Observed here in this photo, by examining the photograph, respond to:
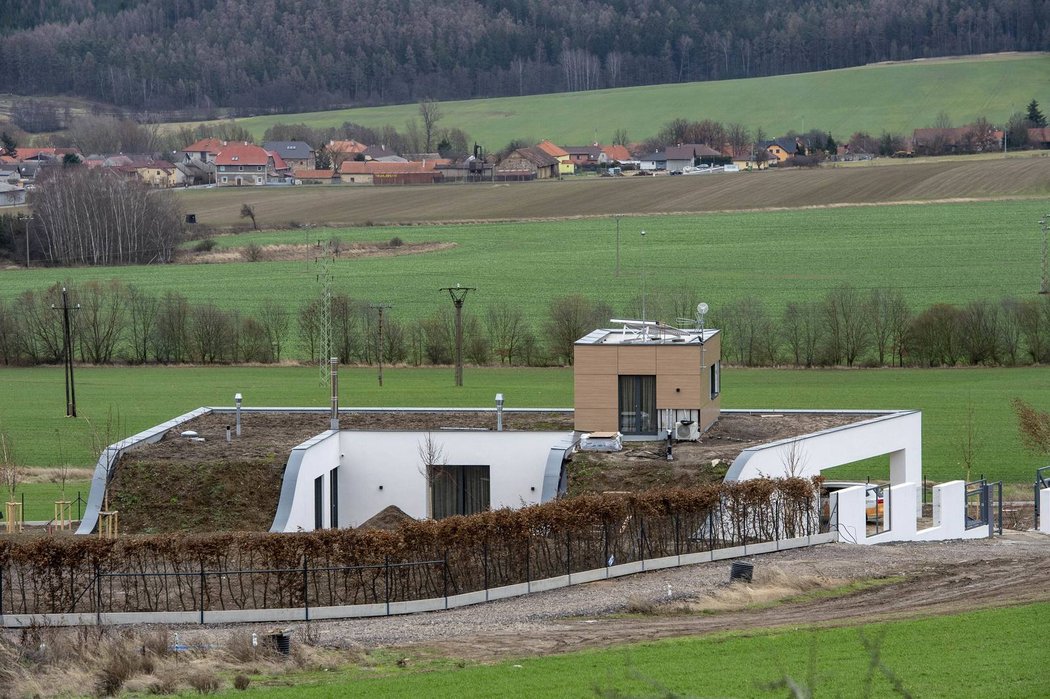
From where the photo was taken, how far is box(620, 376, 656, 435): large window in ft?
127

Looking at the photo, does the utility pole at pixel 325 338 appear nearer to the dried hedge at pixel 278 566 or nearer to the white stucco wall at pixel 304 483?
the white stucco wall at pixel 304 483

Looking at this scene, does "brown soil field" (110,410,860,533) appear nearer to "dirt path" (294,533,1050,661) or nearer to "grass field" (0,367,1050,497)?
"dirt path" (294,533,1050,661)

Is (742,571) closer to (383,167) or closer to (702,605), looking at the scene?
(702,605)

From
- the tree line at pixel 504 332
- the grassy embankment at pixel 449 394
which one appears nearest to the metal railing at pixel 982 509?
the grassy embankment at pixel 449 394

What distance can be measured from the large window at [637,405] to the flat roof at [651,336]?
1.10 meters

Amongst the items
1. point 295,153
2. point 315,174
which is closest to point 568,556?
point 315,174

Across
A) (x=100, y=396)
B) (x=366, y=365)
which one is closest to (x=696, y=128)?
(x=366, y=365)

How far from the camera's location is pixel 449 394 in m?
65.1

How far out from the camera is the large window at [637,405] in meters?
38.6

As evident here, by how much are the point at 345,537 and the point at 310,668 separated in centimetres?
486

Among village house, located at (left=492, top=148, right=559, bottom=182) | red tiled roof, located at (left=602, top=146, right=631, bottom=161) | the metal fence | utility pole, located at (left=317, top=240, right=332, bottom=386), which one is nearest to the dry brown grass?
the metal fence

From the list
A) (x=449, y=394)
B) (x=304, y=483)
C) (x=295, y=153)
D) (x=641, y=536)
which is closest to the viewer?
(x=641, y=536)

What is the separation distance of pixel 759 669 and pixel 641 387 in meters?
18.4

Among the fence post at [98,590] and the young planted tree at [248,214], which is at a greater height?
the young planted tree at [248,214]
